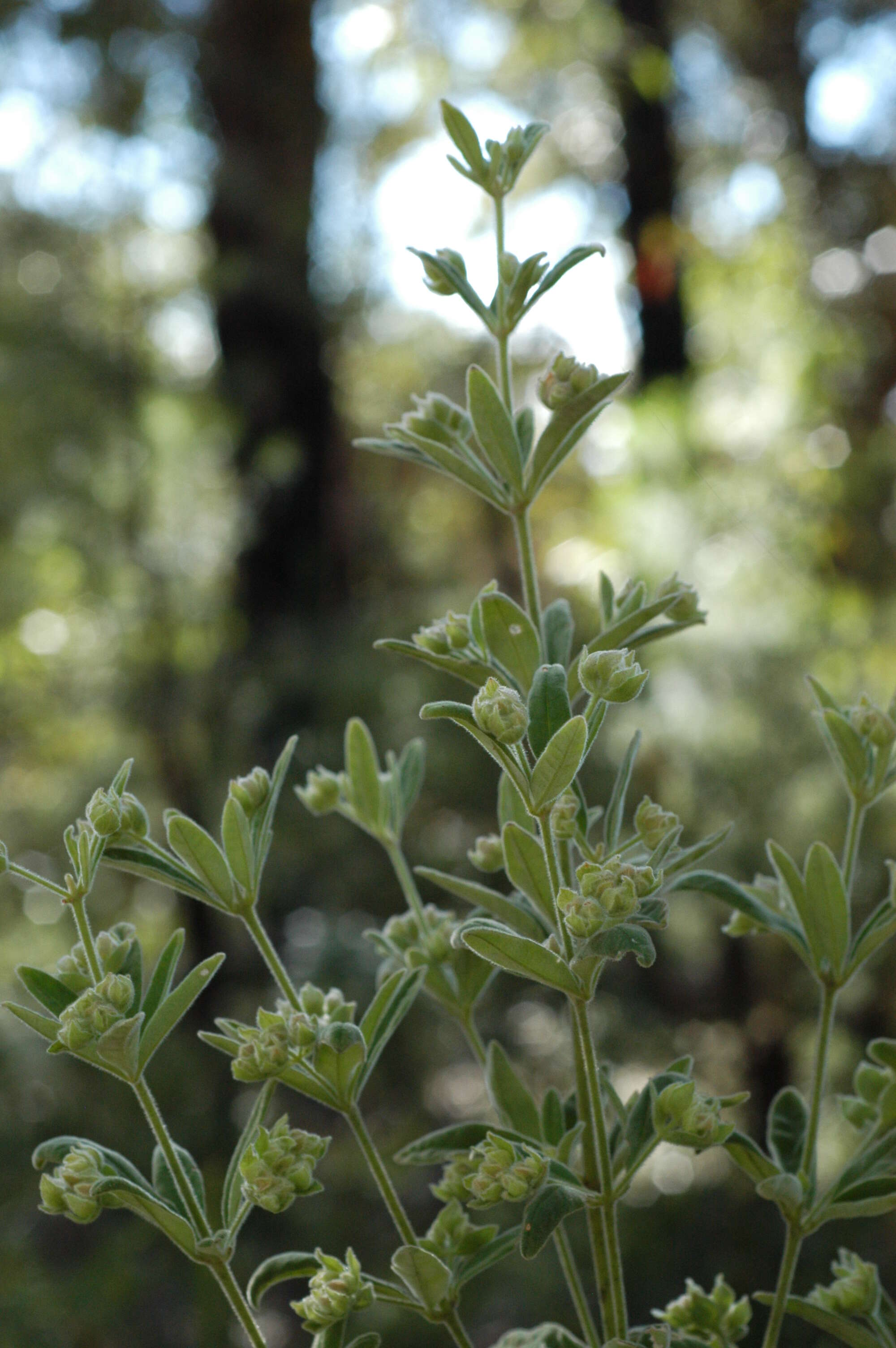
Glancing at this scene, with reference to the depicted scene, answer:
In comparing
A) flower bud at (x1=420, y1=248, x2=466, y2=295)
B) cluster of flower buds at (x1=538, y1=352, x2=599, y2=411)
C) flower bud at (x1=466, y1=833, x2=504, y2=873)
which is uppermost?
flower bud at (x1=420, y1=248, x2=466, y2=295)

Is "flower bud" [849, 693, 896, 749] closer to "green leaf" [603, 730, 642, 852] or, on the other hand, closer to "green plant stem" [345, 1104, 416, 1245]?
"green leaf" [603, 730, 642, 852]

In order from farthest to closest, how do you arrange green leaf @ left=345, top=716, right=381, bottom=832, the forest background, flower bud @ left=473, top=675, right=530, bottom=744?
1. the forest background
2. green leaf @ left=345, top=716, right=381, bottom=832
3. flower bud @ left=473, top=675, right=530, bottom=744

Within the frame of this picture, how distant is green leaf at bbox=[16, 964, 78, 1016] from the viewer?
0.83 feet

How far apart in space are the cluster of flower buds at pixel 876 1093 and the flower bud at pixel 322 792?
16 cm

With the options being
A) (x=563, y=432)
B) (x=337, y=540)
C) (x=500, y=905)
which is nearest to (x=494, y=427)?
(x=563, y=432)

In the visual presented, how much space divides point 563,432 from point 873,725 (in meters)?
0.11

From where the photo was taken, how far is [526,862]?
26 cm

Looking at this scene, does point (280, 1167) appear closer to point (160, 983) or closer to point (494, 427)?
point (160, 983)

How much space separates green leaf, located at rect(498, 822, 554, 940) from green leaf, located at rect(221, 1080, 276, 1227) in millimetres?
72

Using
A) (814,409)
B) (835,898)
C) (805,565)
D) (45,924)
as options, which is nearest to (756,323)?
(814,409)

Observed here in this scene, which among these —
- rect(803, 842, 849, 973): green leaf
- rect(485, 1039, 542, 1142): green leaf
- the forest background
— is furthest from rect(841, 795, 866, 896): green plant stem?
the forest background

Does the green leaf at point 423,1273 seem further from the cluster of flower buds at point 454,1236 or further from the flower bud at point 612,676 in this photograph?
the flower bud at point 612,676

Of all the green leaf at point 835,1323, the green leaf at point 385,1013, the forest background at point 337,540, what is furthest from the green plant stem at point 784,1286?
the forest background at point 337,540

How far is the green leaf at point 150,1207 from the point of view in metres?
0.24
